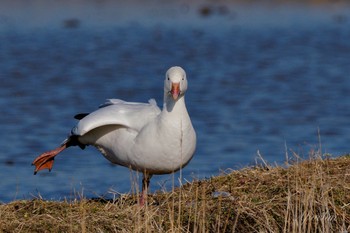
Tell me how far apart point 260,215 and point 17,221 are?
1.72 meters

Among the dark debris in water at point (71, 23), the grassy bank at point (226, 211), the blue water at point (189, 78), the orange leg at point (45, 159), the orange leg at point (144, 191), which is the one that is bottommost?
the grassy bank at point (226, 211)

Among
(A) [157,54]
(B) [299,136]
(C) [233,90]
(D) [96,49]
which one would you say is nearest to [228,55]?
(A) [157,54]

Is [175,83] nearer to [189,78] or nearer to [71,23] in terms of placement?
[189,78]

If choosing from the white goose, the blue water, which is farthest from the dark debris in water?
the white goose

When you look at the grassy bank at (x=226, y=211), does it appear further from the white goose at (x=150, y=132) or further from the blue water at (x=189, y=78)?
the blue water at (x=189, y=78)

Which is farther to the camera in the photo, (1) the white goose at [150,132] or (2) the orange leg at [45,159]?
(2) the orange leg at [45,159]

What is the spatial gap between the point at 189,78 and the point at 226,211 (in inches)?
579

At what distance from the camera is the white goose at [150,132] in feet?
24.0

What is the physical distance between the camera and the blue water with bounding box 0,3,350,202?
12.8m

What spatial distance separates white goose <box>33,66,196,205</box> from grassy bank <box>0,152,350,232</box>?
30cm

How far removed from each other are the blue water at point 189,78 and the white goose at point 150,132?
29 centimetres

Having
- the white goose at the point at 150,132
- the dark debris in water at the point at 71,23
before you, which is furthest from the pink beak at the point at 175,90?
the dark debris in water at the point at 71,23

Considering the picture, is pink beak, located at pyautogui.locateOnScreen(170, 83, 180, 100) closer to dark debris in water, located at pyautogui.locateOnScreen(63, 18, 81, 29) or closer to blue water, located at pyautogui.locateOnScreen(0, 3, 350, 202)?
blue water, located at pyautogui.locateOnScreen(0, 3, 350, 202)

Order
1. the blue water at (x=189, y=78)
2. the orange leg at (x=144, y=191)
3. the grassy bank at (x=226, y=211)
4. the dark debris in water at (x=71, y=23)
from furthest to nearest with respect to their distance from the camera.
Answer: the dark debris in water at (x=71, y=23) → the blue water at (x=189, y=78) → the orange leg at (x=144, y=191) → the grassy bank at (x=226, y=211)
